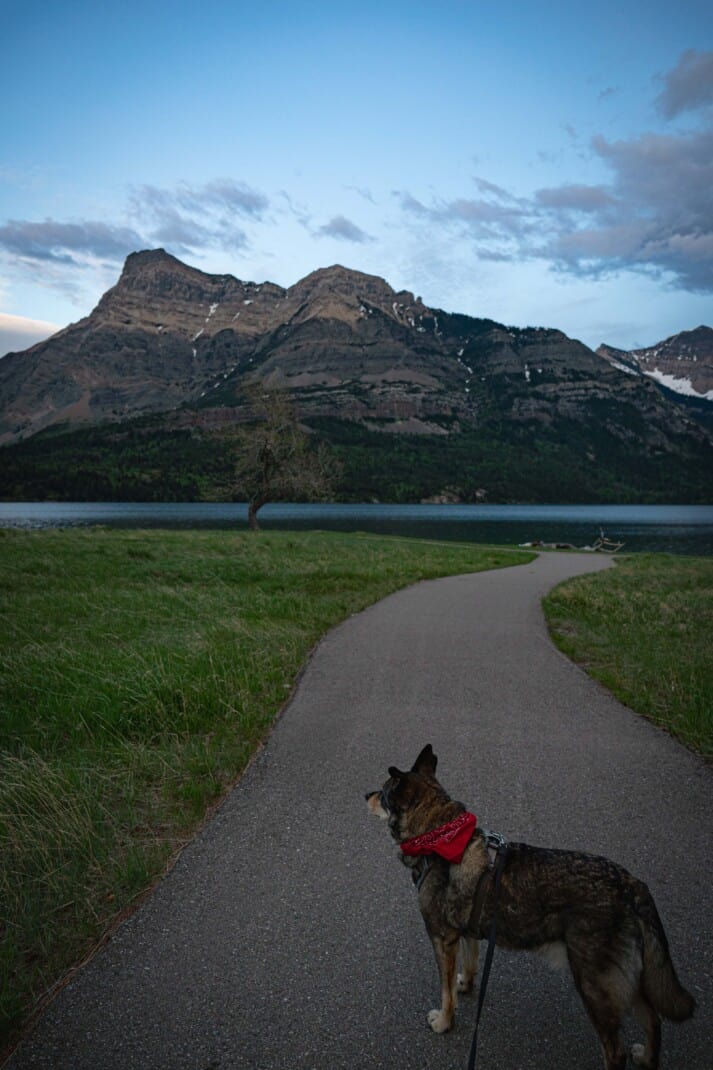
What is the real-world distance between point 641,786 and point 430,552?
27.7 m

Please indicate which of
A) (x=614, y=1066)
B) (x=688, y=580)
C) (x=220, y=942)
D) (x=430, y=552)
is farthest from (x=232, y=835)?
(x=430, y=552)

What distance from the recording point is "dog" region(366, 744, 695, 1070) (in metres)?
2.67

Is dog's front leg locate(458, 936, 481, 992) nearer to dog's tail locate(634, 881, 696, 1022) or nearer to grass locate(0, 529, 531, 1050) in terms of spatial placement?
dog's tail locate(634, 881, 696, 1022)

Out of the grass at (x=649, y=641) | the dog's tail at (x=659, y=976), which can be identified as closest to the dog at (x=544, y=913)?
the dog's tail at (x=659, y=976)

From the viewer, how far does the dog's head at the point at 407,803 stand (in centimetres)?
345

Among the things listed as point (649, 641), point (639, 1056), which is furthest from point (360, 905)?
point (649, 641)

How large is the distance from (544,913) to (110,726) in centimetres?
608

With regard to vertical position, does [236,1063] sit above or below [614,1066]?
below

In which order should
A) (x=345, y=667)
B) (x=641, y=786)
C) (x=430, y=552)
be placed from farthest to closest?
(x=430, y=552) < (x=345, y=667) < (x=641, y=786)

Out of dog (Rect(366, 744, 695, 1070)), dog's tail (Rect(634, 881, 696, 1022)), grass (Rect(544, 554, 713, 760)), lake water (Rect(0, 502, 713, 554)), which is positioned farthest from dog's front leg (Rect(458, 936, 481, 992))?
lake water (Rect(0, 502, 713, 554))

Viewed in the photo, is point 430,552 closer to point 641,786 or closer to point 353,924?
point 641,786

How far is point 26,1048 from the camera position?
2.98 m

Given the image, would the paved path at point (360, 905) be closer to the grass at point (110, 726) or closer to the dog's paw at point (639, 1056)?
the dog's paw at point (639, 1056)

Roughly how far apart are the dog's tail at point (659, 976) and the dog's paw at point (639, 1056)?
0.31 m
